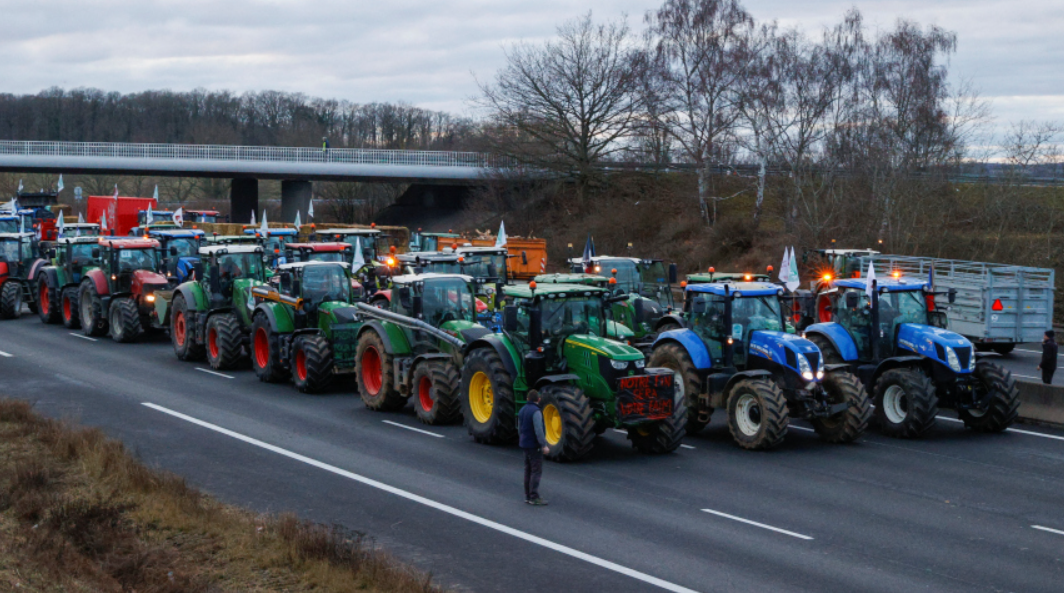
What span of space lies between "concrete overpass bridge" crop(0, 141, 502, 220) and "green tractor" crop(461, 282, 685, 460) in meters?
43.2

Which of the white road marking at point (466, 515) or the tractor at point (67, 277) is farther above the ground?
the tractor at point (67, 277)

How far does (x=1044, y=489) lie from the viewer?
13422 millimetres

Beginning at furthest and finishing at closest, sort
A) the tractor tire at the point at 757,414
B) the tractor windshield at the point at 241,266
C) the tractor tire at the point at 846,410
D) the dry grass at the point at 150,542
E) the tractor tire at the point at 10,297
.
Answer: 1. the tractor tire at the point at 10,297
2. the tractor windshield at the point at 241,266
3. the tractor tire at the point at 846,410
4. the tractor tire at the point at 757,414
5. the dry grass at the point at 150,542

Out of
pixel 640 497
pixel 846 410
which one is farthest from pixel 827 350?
pixel 640 497

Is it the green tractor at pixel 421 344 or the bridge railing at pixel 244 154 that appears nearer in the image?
the green tractor at pixel 421 344

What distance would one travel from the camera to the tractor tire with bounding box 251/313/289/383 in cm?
2038

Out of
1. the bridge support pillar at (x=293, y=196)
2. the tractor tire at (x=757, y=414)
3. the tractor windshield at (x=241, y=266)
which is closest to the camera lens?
the tractor tire at (x=757, y=414)

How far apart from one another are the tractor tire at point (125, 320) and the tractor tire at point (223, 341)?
14.4 feet

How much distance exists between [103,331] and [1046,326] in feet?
76.3

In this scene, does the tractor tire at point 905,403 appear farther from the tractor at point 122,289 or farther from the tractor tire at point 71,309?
the tractor tire at point 71,309

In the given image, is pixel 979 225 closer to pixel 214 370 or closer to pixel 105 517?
pixel 214 370

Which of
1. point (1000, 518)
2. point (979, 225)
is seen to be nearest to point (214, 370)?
point (1000, 518)

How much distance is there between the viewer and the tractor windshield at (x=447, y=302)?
17859 millimetres

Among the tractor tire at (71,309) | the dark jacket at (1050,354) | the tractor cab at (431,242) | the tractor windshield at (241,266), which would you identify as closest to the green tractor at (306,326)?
the tractor windshield at (241,266)
